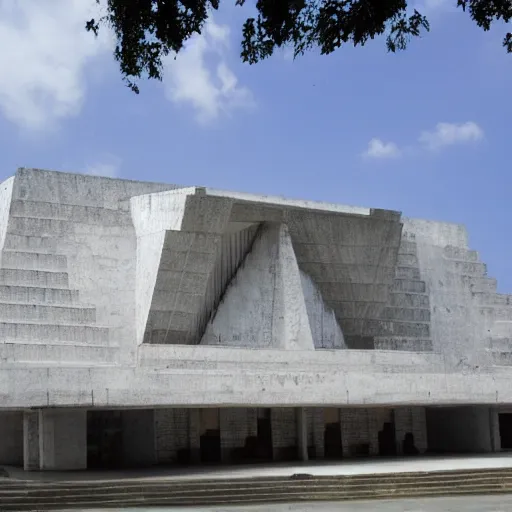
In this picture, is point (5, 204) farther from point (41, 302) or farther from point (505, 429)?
point (505, 429)

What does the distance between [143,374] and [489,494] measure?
7045 mm

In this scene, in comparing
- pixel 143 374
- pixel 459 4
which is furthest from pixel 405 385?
pixel 459 4

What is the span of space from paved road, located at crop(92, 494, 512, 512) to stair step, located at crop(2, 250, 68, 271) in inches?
328

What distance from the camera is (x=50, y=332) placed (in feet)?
71.7

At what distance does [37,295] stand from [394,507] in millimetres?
10075

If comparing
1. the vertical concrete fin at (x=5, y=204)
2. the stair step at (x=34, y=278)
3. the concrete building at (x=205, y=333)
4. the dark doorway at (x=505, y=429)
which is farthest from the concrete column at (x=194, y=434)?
the dark doorway at (x=505, y=429)

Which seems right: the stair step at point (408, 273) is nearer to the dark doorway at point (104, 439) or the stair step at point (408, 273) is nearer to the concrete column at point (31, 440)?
the dark doorway at point (104, 439)

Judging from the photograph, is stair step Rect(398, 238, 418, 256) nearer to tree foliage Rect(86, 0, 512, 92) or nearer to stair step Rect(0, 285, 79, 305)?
stair step Rect(0, 285, 79, 305)

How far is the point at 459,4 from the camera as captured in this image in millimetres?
8742

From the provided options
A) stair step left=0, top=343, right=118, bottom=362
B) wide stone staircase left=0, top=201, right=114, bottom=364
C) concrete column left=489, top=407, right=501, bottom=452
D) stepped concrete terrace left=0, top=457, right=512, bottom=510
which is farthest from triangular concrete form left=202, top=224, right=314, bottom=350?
concrete column left=489, top=407, right=501, bottom=452

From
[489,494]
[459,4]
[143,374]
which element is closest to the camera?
[459,4]

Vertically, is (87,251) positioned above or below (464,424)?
above

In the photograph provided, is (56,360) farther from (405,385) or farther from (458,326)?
(458,326)

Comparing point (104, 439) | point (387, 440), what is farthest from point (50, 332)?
point (387, 440)
